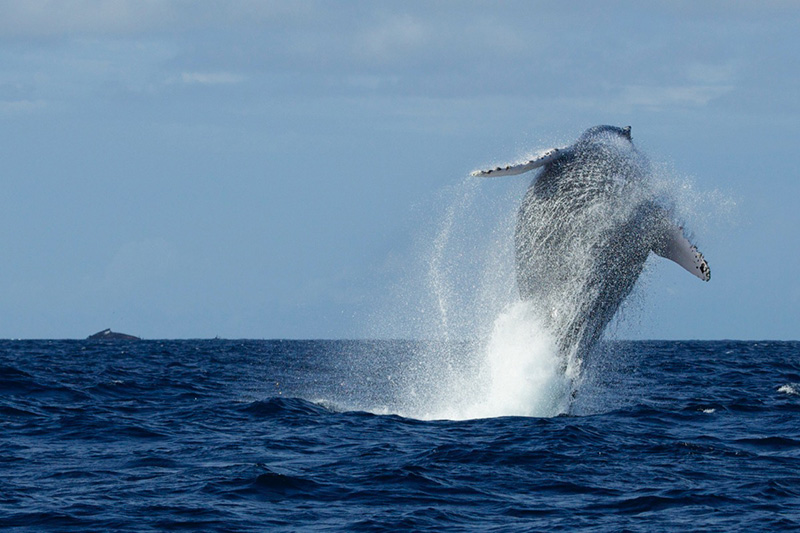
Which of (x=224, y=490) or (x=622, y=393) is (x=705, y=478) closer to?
(x=224, y=490)

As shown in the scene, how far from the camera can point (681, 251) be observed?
52.0 ft

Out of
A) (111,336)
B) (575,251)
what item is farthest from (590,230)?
(111,336)

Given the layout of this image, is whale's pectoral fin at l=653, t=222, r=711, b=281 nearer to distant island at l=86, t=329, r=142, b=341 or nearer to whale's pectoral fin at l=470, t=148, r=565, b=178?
whale's pectoral fin at l=470, t=148, r=565, b=178

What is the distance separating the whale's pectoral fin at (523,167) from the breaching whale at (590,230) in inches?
0.9

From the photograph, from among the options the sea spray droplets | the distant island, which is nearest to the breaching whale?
the sea spray droplets

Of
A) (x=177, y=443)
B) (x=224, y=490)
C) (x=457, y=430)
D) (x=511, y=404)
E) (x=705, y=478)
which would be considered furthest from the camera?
(x=511, y=404)

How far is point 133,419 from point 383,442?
536 cm

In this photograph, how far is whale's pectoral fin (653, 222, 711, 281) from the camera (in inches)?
608

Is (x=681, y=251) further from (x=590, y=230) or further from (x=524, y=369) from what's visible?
(x=524, y=369)

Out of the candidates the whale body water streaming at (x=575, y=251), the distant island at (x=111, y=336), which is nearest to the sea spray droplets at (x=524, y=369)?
the whale body water streaming at (x=575, y=251)

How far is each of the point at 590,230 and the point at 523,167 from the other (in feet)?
5.61

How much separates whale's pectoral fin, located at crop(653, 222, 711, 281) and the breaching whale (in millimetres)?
15

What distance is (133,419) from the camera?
1869 centimetres

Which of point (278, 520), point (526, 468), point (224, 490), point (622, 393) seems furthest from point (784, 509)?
point (622, 393)
